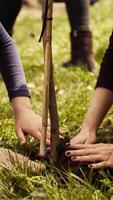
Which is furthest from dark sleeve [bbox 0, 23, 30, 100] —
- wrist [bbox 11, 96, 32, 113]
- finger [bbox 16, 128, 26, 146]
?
finger [bbox 16, 128, 26, 146]

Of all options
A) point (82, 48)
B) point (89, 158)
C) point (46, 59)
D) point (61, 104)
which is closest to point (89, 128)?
point (89, 158)

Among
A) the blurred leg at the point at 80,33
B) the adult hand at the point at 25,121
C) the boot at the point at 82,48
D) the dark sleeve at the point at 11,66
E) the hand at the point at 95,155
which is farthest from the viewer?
the boot at the point at 82,48

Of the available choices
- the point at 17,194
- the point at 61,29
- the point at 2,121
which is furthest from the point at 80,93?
the point at 61,29

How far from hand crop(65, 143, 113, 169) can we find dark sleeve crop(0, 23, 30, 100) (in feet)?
1.56

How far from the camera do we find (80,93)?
3822 millimetres

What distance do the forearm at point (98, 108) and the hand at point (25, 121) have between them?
0.24m

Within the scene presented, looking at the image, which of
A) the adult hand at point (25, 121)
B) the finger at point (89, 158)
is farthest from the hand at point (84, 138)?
the finger at point (89, 158)

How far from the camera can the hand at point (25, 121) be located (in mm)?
2412

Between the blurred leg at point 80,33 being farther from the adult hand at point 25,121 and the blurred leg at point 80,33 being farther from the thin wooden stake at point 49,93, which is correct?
the thin wooden stake at point 49,93

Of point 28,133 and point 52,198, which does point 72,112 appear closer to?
point 28,133

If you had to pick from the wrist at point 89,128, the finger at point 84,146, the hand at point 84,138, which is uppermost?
the finger at point 84,146

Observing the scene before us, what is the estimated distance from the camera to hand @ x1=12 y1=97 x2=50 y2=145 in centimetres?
241

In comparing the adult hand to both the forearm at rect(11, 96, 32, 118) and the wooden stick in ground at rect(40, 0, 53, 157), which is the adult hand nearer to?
the forearm at rect(11, 96, 32, 118)

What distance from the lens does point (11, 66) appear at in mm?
2562
